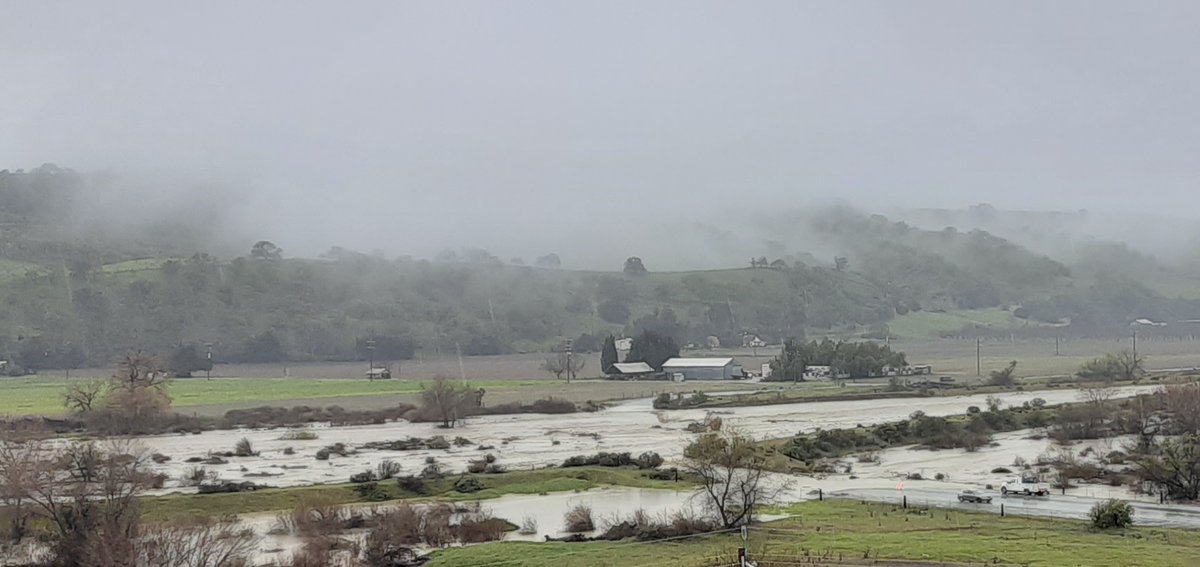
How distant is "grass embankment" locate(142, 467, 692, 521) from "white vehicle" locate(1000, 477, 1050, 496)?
15317 mm

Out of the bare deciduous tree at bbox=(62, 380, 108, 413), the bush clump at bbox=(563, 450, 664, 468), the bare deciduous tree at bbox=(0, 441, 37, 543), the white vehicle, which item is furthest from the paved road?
the bare deciduous tree at bbox=(62, 380, 108, 413)

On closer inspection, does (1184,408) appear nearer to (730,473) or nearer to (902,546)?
(730,473)

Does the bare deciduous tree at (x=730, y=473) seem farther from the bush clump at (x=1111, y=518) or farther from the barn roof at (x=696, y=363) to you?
the barn roof at (x=696, y=363)

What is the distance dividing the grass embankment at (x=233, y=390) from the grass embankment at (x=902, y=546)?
7438 cm

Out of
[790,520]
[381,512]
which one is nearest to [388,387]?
[381,512]

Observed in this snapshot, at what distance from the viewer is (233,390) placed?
138875mm

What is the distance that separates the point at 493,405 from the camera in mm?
116875

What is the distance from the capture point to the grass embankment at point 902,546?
34406mm

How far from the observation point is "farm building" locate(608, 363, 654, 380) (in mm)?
158125

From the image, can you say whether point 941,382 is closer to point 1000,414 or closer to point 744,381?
point 744,381

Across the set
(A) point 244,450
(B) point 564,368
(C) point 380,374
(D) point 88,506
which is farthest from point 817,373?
(D) point 88,506

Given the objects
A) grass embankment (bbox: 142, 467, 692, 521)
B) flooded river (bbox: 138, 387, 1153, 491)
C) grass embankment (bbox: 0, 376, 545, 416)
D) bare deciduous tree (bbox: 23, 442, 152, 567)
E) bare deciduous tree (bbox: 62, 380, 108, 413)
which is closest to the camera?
bare deciduous tree (bbox: 23, 442, 152, 567)

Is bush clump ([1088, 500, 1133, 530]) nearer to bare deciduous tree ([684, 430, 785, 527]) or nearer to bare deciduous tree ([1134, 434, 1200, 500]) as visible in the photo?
bare deciduous tree ([1134, 434, 1200, 500])

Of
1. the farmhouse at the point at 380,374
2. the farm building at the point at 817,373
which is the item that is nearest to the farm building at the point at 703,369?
the farm building at the point at 817,373
